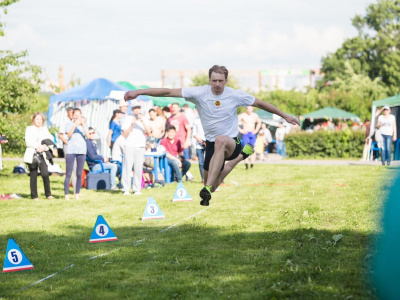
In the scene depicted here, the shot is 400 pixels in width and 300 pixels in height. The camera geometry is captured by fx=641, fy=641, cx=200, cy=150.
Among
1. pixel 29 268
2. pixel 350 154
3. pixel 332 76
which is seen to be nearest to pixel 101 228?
pixel 29 268

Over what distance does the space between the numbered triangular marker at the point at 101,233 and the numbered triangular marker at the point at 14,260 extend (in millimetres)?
1643

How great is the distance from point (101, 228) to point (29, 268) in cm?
173

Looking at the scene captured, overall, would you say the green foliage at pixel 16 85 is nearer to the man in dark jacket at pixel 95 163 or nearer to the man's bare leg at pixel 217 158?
the man in dark jacket at pixel 95 163

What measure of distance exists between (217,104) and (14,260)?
3.53 m

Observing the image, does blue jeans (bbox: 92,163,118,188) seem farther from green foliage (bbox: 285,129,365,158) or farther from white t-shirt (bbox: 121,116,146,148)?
green foliage (bbox: 285,129,365,158)

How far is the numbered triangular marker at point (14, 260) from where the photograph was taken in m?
6.82

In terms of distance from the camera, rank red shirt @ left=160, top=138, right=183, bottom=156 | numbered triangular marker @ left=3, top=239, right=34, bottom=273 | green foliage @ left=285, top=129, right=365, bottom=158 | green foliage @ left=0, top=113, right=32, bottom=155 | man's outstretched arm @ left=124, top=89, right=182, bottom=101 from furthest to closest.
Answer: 1. green foliage @ left=285, top=129, right=365, bottom=158
2. green foliage @ left=0, top=113, right=32, bottom=155
3. red shirt @ left=160, top=138, right=183, bottom=156
4. man's outstretched arm @ left=124, top=89, right=182, bottom=101
5. numbered triangular marker @ left=3, top=239, right=34, bottom=273

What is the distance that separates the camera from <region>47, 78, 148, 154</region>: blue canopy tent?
2706 centimetres

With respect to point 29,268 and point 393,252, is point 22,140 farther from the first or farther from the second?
point 393,252

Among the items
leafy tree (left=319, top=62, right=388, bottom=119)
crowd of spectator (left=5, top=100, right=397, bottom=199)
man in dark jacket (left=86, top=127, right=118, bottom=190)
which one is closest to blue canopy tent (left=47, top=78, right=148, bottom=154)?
crowd of spectator (left=5, top=100, right=397, bottom=199)

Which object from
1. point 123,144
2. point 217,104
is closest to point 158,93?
point 217,104

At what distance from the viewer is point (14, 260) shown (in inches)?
271

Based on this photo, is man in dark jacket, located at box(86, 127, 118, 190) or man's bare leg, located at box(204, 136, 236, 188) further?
man in dark jacket, located at box(86, 127, 118, 190)

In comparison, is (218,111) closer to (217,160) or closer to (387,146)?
(217,160)
